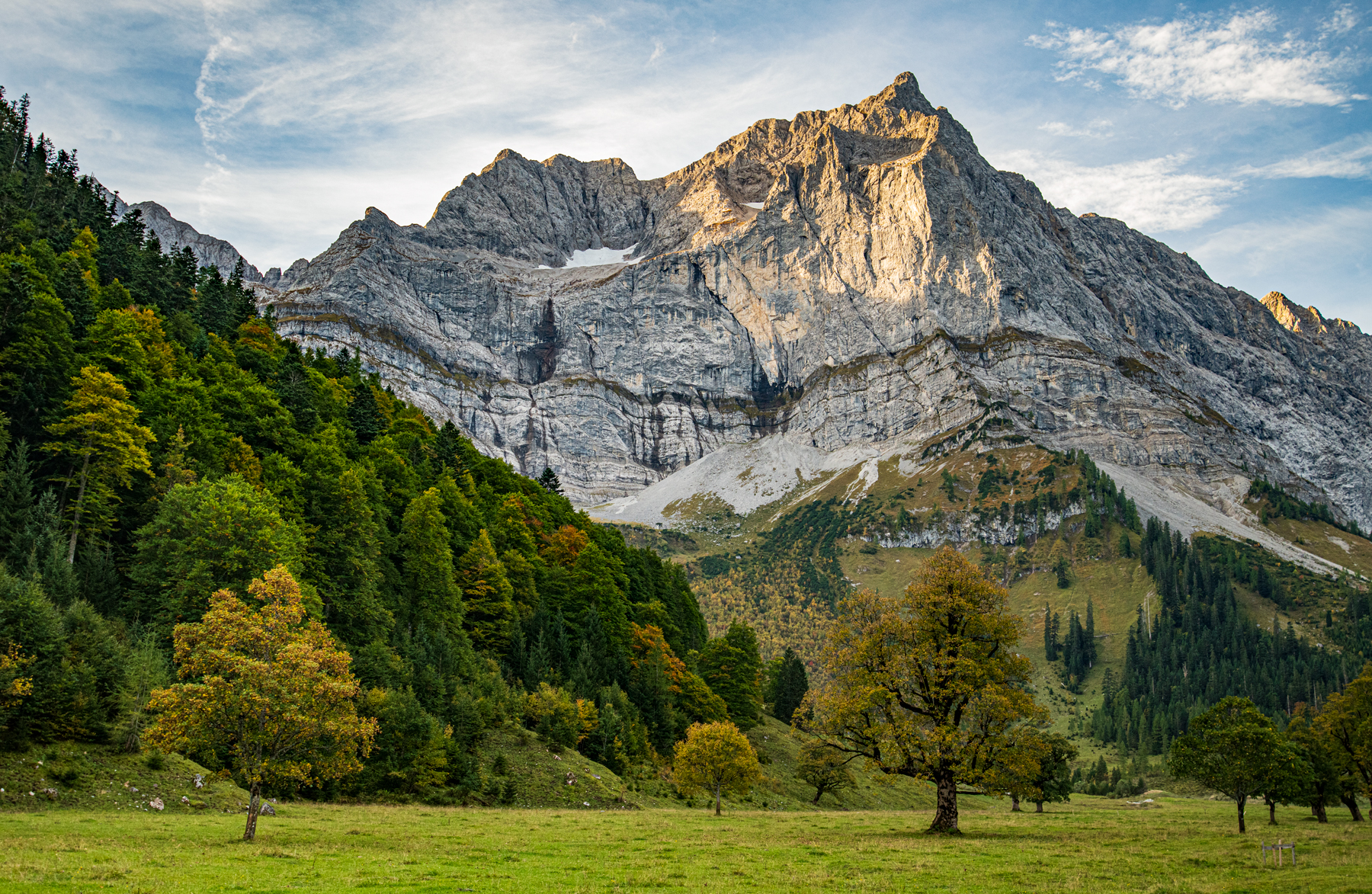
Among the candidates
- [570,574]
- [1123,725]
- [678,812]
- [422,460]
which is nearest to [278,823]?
[678,812]

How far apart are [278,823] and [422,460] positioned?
56781mm

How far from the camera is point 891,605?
4022 cm

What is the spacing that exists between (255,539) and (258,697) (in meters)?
20.9

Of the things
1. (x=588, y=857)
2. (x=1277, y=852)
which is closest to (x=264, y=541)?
(x=588, y=857)

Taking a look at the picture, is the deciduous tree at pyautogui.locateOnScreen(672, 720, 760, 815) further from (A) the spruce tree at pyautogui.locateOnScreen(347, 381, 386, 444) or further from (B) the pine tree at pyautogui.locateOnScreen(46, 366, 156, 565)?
(A) the spruce tree at pyautogui.locateOnScreen(347, 381, 386, 444)

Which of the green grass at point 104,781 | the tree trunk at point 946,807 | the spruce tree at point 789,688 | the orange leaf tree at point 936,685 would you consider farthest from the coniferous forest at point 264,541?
the spruce tree at point 789,688

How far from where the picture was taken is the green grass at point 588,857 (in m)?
19.9

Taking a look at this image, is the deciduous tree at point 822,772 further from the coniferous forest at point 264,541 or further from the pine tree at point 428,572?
the pine tree at point 428,572

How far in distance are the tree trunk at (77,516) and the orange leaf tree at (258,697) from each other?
22.1 metres

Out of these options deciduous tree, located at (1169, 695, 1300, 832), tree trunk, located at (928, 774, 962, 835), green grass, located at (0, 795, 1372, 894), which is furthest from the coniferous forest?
deciduous tree, located at (1169, 695, 1300, 832)

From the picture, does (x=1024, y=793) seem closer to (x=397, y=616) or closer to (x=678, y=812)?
(x=678, y=812)

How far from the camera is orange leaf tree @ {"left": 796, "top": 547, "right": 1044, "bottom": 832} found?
36.9 m

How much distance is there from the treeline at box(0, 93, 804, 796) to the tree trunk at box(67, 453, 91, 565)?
18 cm

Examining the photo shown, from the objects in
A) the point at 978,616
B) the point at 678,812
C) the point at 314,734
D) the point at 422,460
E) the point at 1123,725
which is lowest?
the point at 1123,725
